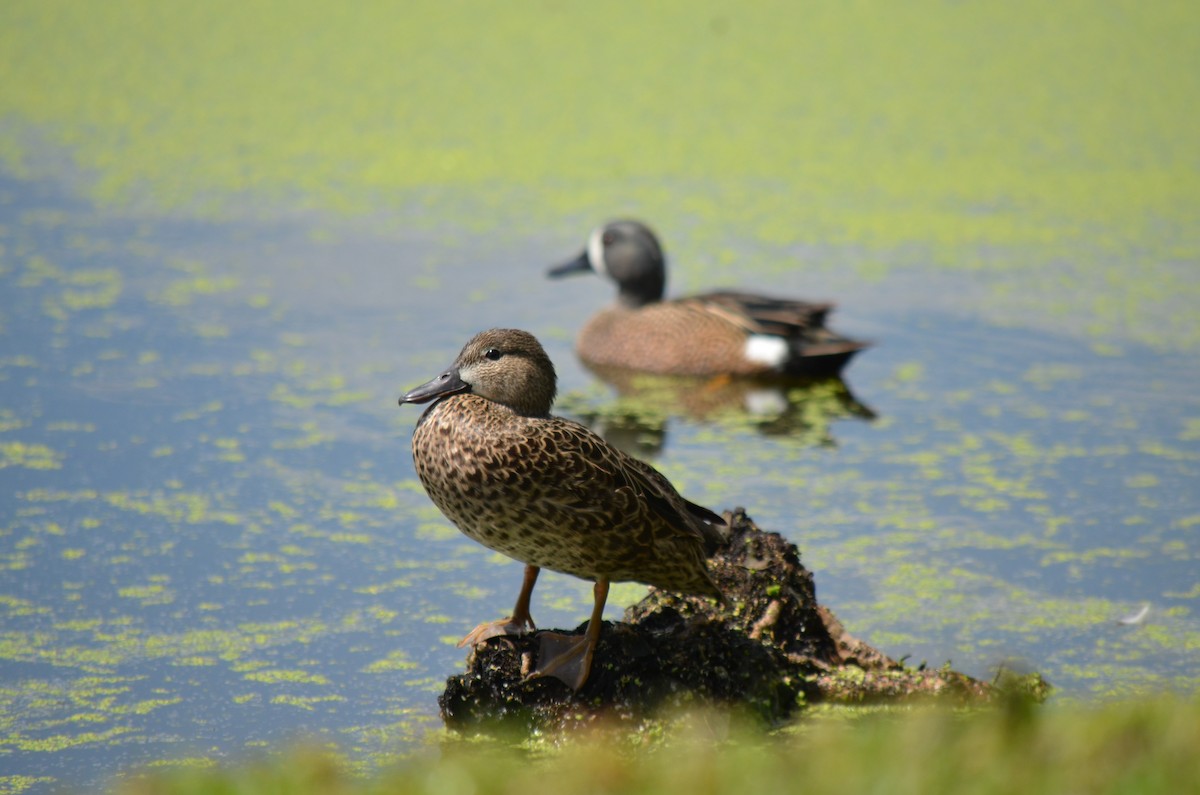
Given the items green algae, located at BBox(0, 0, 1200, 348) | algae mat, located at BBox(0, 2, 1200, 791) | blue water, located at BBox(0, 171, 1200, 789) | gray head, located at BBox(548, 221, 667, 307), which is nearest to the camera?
blue water, located at BBox(0, 171, 1200, 789)

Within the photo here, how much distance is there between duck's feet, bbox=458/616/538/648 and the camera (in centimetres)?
360

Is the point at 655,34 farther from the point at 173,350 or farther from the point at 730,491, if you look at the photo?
the point at 730,491

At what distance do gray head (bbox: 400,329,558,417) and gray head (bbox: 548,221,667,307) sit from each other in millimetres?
3391

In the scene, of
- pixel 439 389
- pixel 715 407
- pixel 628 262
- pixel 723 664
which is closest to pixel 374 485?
pixel 439 389

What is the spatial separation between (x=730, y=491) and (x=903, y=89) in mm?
6059

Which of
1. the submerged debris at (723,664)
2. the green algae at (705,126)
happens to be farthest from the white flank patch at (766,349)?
the submerged debris at (723,664)

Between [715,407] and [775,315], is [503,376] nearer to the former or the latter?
[715,407]

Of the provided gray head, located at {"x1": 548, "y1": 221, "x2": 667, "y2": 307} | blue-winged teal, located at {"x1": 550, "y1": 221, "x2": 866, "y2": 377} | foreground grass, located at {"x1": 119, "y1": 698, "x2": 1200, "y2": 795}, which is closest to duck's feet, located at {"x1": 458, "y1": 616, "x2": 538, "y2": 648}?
foreground grass, located at {"x1": 119, "y1": 698, "x2": 1200, "y2": 795}

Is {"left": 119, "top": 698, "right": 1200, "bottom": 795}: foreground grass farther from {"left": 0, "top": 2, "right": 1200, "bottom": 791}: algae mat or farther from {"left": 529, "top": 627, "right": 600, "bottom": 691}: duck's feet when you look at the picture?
{"left": 0, "top": 2, "right": 1200, "bottom": 791}: algae mat

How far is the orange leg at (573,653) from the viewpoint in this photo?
3408 millimetres

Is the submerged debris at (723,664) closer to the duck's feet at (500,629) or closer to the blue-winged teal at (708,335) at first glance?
the duck's feet at (500,629)

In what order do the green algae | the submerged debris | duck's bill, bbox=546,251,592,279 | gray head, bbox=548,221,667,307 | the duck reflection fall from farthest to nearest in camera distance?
1. the green algae
2. duck's bill, bbox=546,251,592,279
3. gray head, bbox=548,221,667,307
4. the duck reflection
5. the submerged debris

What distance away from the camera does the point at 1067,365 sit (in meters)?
6.51

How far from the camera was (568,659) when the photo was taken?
11.3 ft
